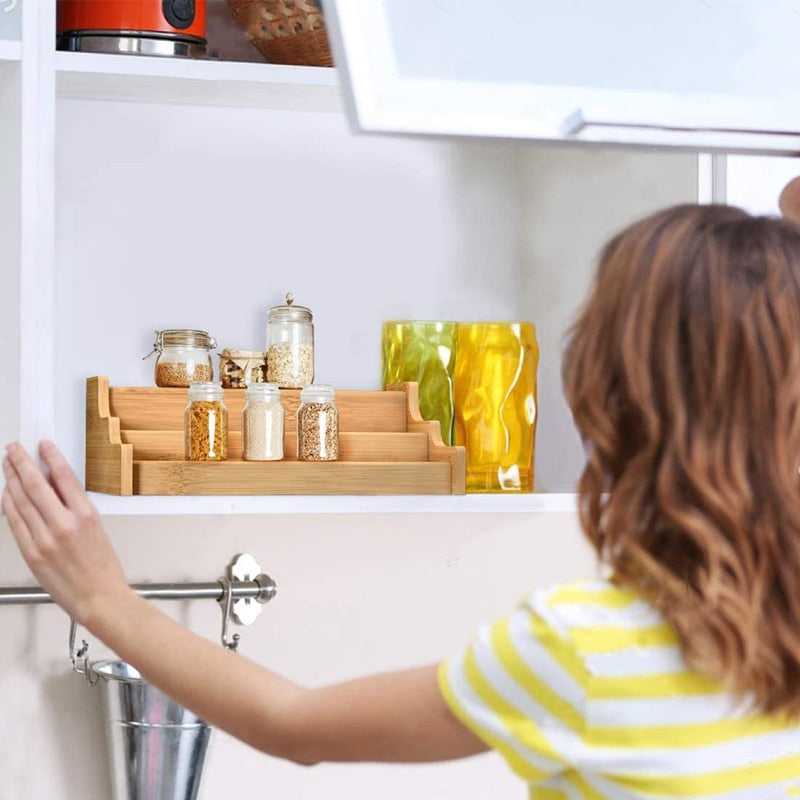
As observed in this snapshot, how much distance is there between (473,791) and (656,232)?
0.99 m

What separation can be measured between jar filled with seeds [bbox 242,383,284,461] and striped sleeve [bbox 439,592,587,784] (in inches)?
18.8

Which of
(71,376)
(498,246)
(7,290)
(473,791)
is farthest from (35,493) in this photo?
(473,791)

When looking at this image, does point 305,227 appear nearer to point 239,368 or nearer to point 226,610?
point 239,368

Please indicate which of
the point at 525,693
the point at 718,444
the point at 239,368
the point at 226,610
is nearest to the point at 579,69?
the point at 718,444

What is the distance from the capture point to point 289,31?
1.25 metres

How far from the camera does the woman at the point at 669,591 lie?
0.74m

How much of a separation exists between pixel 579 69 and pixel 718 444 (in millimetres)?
256

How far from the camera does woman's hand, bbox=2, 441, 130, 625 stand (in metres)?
0.92

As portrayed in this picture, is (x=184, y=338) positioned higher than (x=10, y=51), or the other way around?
(x=10, y=51)

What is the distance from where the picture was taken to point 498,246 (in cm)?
151

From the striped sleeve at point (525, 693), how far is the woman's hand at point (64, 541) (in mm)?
288

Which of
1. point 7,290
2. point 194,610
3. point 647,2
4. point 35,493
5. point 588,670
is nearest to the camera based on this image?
point 588,670

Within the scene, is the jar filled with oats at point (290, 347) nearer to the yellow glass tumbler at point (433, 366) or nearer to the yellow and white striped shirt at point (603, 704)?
the yellow glass tumbler at point (433, 366)

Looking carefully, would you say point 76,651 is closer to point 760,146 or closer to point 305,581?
point 305,581
